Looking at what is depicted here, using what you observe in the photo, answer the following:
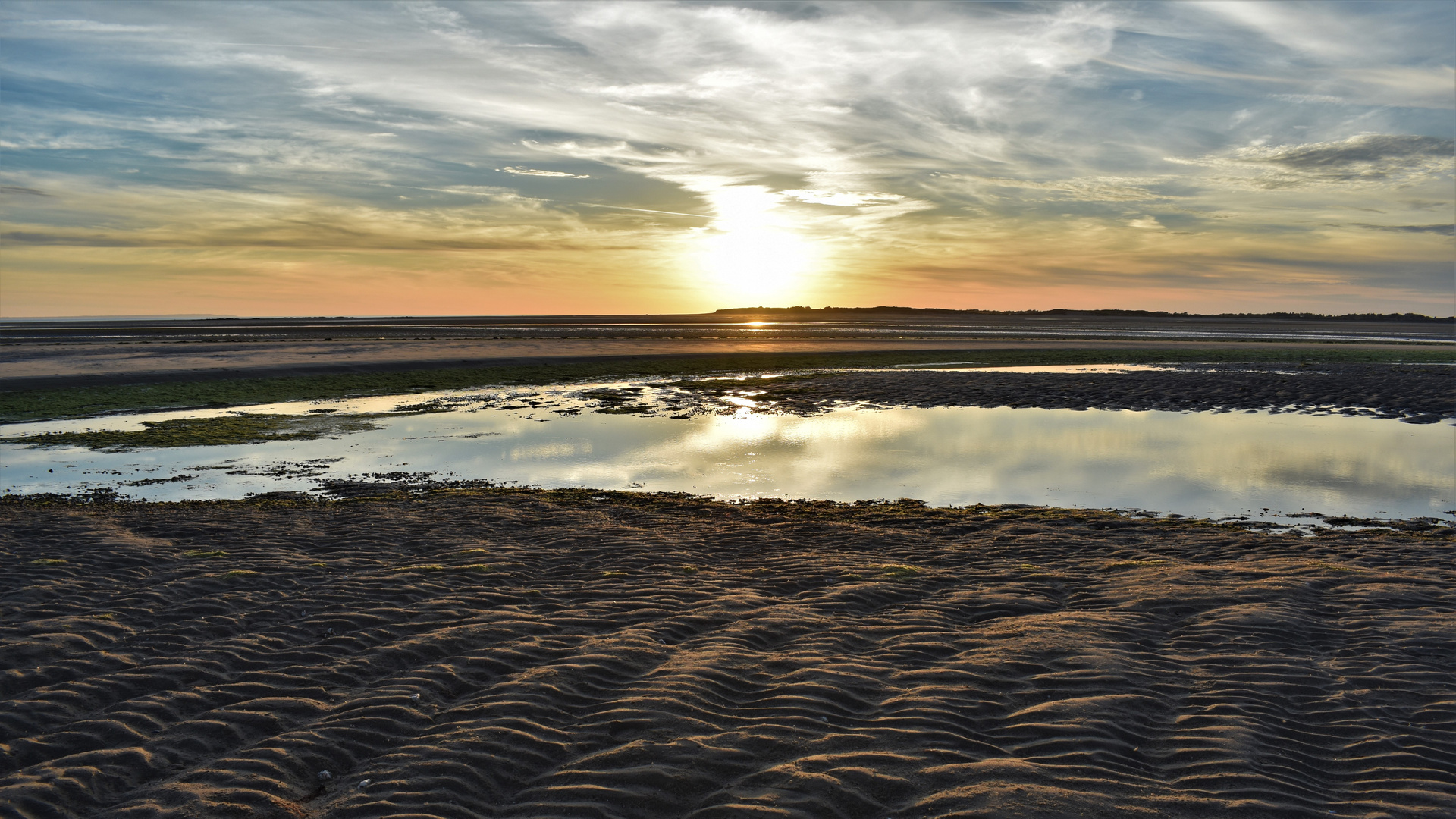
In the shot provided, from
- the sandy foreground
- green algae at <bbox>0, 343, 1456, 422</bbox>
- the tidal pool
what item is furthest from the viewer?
green algae at <bbox>0, 343, 1456, 422</bbox>

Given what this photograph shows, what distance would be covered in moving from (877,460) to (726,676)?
1218 centimetres

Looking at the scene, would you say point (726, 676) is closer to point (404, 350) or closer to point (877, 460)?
point (877, 460)

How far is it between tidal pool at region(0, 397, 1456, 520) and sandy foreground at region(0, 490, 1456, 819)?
141 inches

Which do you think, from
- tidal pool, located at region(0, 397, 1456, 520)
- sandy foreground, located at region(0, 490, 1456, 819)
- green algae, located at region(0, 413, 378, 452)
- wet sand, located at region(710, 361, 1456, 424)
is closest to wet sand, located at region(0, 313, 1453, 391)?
green algae, located at region(0, 413, 378, 452)

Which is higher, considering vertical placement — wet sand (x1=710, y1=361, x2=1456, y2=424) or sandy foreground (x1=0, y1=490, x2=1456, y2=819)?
wet sand (x1=710, y1=361, x2=1456, y2=424)

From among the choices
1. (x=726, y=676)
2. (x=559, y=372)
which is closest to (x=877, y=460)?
(x=726, y=676)

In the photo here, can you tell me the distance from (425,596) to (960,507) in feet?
29.6

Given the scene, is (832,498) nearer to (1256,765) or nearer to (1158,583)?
(1158,583)

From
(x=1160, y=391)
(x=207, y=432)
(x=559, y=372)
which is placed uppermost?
(x=559, y=372)

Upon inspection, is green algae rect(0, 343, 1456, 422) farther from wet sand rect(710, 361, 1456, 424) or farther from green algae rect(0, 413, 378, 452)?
wet sand rect(710, 361, 1456, 424)

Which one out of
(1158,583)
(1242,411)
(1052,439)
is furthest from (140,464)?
(1242,411)

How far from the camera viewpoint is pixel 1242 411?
26375 millimetres

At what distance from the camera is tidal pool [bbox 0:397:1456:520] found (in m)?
15.1

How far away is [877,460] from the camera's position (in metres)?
18.5
